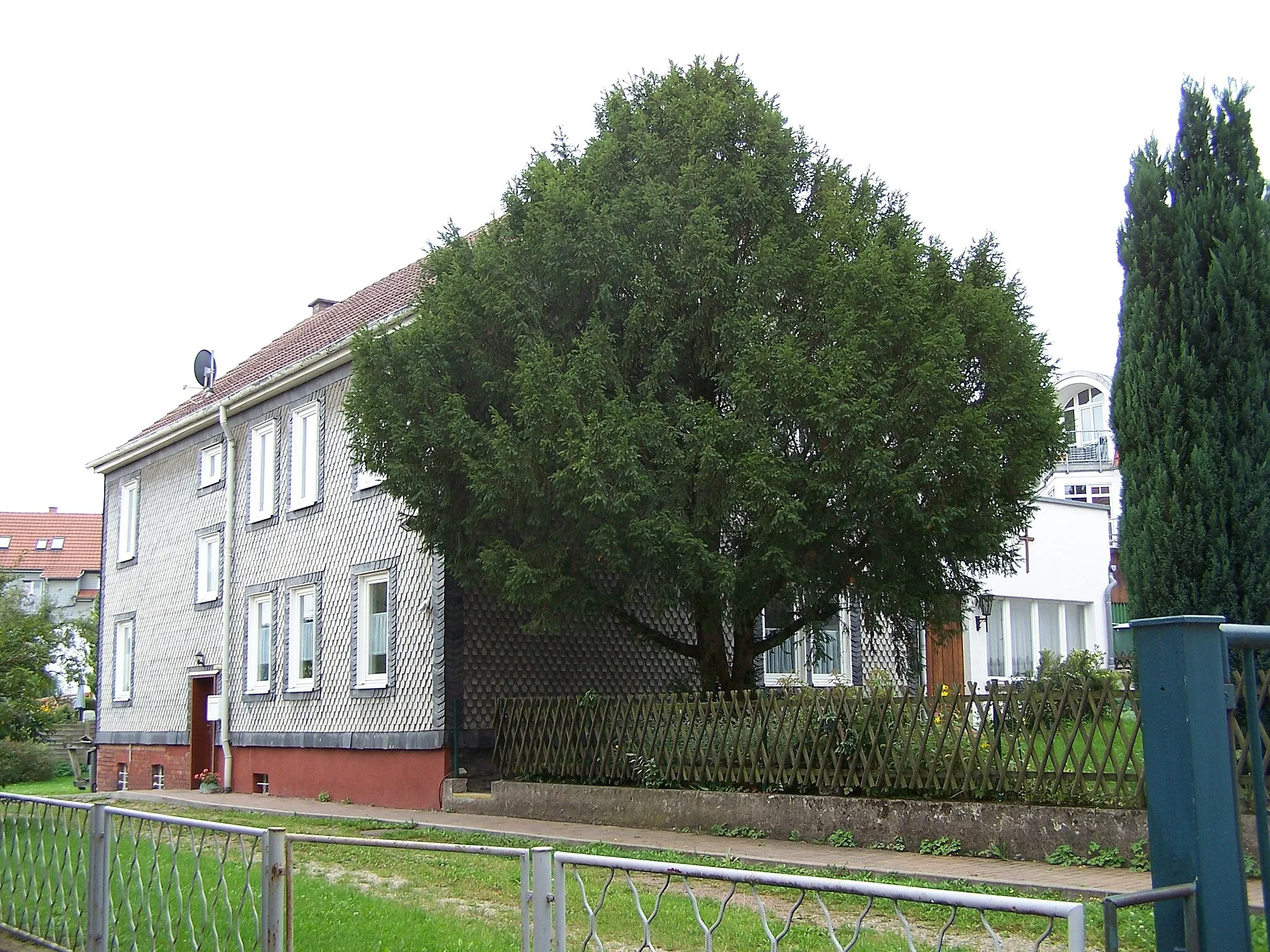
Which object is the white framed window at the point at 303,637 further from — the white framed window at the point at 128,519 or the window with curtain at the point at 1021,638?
the window with curtain at the point at 1021,638

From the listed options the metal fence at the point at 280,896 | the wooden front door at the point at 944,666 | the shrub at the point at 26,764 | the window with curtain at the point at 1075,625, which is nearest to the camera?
the metal fence at the point at 280,896

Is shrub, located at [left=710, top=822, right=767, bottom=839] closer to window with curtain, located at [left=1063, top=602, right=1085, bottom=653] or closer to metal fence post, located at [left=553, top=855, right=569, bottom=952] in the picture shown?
→ metal fence post, located at [left=553, top=855, right=569, bottom=952]

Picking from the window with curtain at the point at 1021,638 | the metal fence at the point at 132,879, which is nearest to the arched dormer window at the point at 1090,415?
the window with curtain at the point at 1021,638

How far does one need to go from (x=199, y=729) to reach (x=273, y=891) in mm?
20436

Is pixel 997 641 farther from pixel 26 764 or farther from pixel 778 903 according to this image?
pixel 778 903

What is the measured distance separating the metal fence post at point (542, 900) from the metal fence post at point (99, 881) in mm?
3882

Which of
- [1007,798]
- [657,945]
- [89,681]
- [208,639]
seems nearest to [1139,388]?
[1007,798]

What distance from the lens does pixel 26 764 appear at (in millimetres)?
30266

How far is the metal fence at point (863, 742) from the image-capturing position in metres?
10.5

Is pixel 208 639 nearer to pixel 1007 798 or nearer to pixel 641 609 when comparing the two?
pixel 641 609

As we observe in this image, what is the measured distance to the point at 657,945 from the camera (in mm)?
5598

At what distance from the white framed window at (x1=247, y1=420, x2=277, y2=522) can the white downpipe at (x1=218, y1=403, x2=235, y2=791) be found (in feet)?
2.11

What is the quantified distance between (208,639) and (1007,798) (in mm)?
18104

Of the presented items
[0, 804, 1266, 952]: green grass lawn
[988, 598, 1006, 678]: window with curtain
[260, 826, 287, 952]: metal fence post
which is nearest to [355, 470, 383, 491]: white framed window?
[0, 804, 1266, 952]: green grass lawn
